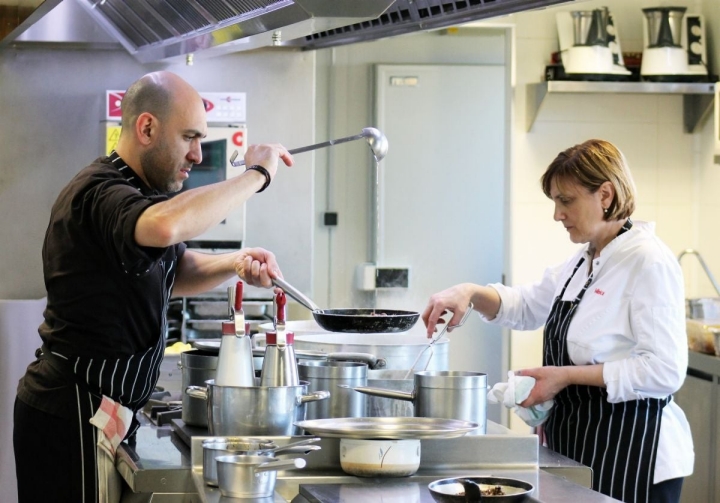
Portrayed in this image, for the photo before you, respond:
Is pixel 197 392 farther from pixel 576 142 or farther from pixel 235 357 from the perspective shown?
pixel 576 142

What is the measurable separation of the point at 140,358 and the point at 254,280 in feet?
1.29

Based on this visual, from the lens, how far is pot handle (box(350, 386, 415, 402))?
2.22 meters

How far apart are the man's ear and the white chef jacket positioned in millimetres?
1220

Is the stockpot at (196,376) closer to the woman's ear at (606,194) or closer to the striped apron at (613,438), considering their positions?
the striped apron at (613,438)

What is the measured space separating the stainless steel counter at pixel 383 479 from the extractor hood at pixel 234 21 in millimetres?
1000

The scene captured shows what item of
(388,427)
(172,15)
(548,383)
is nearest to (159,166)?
(388,427)

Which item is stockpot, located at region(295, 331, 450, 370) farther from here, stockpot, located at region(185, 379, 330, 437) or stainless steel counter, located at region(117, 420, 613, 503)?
stockpot, located at region(185, 379, 330, 437)

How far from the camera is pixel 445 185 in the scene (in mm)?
5699

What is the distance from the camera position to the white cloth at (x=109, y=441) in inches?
92.2

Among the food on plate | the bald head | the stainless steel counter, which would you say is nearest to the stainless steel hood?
the bald head

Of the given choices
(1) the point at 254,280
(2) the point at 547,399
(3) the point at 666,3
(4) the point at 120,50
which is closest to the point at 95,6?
(4) the point at 120,50

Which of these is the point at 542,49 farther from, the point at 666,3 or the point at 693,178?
the point at 693,178

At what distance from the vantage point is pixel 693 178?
212 inches

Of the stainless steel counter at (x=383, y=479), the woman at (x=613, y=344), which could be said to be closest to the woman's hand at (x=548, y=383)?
the woman at (x=613, y=344)
